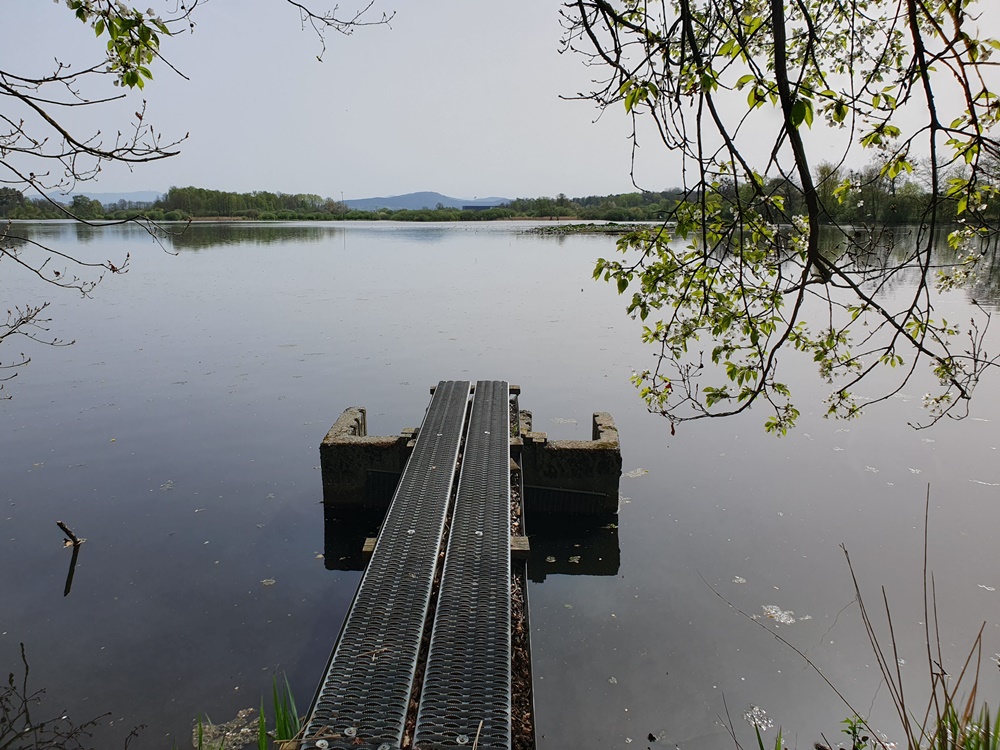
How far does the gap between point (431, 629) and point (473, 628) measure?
269 millimetres

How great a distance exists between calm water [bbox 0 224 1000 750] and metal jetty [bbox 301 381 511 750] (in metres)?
0.86

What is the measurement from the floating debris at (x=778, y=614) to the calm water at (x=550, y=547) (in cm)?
8

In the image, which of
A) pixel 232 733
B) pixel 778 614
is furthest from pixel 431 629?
pixel 778 614

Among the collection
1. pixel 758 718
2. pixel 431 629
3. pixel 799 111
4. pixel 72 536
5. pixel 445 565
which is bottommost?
pixel 758 718

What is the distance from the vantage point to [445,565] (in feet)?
14.1

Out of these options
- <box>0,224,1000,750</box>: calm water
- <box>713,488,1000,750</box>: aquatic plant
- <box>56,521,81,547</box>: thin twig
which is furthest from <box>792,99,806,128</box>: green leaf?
<box>56,521,81,547</box>: thin twig

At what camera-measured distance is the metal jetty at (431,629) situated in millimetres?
2953

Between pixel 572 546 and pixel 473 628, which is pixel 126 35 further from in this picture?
pixel 572 546

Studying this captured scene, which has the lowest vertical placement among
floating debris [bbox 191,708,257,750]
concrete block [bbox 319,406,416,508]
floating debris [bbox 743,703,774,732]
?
floating debris [bbox 743,703,774,732]

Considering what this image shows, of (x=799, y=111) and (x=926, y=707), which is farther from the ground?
Result: (x=799, y=111)

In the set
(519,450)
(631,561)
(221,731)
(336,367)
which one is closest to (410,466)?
(519,450)

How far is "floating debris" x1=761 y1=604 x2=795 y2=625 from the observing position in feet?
16.4

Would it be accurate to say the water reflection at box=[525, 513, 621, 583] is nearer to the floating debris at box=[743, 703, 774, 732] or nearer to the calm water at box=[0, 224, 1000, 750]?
the calm water at box=[0, 224, 1000, 750]

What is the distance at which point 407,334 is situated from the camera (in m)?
14.4
